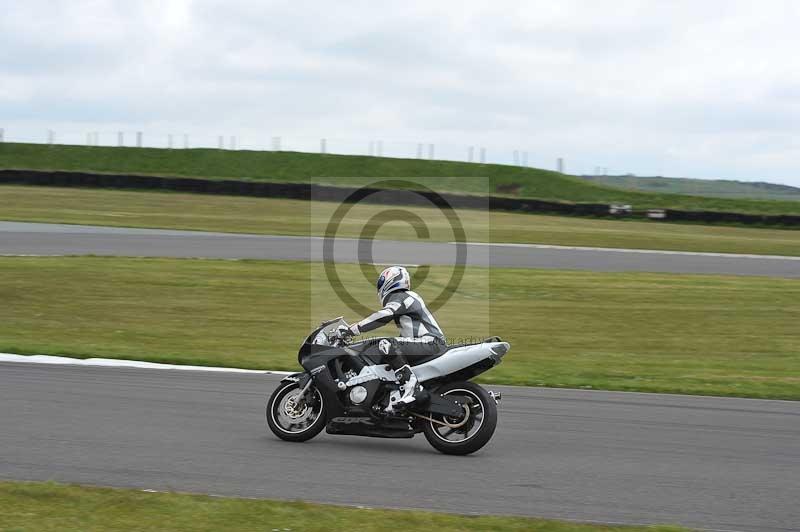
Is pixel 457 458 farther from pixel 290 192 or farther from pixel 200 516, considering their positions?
pixel 290 192

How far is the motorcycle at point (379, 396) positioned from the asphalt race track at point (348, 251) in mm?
16418

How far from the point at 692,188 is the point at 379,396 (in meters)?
59.2

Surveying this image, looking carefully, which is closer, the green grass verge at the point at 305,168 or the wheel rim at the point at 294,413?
the wheel rim at the point at 294,413

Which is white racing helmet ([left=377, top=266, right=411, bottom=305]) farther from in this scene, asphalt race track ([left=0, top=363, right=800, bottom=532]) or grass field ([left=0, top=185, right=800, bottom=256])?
grass field ([left=0, top=185, right=800, bottom=256])

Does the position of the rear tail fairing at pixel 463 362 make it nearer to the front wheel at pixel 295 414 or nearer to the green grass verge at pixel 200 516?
the front wheel at pixel 295 414

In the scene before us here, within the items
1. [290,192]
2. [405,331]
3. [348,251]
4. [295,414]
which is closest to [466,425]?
[405,331]

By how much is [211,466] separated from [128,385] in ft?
14.5

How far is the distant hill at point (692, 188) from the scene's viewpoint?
194 feet

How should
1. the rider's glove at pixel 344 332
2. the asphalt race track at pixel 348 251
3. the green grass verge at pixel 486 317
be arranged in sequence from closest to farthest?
the rider's glove at pixel 344 332 < the green grass verge at pixel 486 317 < the asphalt race track at pixel 348 251

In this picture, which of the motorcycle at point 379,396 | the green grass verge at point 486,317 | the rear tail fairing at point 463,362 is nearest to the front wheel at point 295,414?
the motorcycle at point 379,396

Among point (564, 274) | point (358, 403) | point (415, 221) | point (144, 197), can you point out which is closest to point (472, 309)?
point (564, 274)

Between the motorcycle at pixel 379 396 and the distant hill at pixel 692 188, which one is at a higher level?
the distant hill at pixel 692 188

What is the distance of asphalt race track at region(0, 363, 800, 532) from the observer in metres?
7.04

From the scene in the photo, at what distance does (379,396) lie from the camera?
29.5 feet
